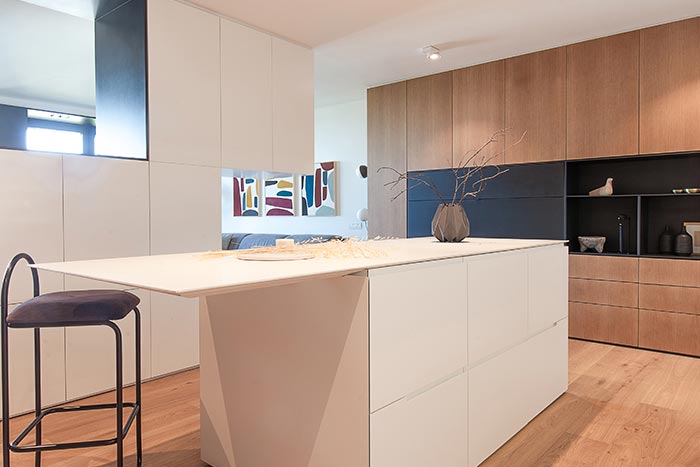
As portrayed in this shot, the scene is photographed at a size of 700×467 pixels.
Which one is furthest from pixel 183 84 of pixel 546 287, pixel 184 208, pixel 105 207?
pixel 546 287

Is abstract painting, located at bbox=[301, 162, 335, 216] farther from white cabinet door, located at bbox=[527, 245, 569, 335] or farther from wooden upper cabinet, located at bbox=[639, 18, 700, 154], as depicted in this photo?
white cabinet door, located at bbox=[527, 245, 569, 335]

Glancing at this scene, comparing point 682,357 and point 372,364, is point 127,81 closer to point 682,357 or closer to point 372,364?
point 372,364

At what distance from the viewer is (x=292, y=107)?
3893 millimetres

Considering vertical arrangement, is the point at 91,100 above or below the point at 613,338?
above

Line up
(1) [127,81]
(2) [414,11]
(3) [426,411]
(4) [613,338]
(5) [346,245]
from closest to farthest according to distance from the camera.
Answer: (3) [426,411] → (5) [346,245] → (1) [127,81] → (2) [414,11] → (4) [613,338]

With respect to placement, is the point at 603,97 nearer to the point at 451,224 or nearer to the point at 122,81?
the point at 451,224

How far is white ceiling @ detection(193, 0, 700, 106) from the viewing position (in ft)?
10.7

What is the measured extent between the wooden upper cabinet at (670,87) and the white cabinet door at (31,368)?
4073 mm

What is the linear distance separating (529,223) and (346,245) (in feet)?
9.43

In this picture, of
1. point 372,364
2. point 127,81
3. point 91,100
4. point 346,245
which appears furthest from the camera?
point 91,100

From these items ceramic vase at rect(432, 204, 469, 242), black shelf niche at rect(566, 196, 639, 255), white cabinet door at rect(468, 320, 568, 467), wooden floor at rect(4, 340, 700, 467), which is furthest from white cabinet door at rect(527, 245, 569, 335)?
black shelf niche at rect(566, 196, 639, 255)

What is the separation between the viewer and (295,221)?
646cm

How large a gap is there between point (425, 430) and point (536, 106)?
3.31m

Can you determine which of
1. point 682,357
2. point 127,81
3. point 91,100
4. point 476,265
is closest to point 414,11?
point 127,81
